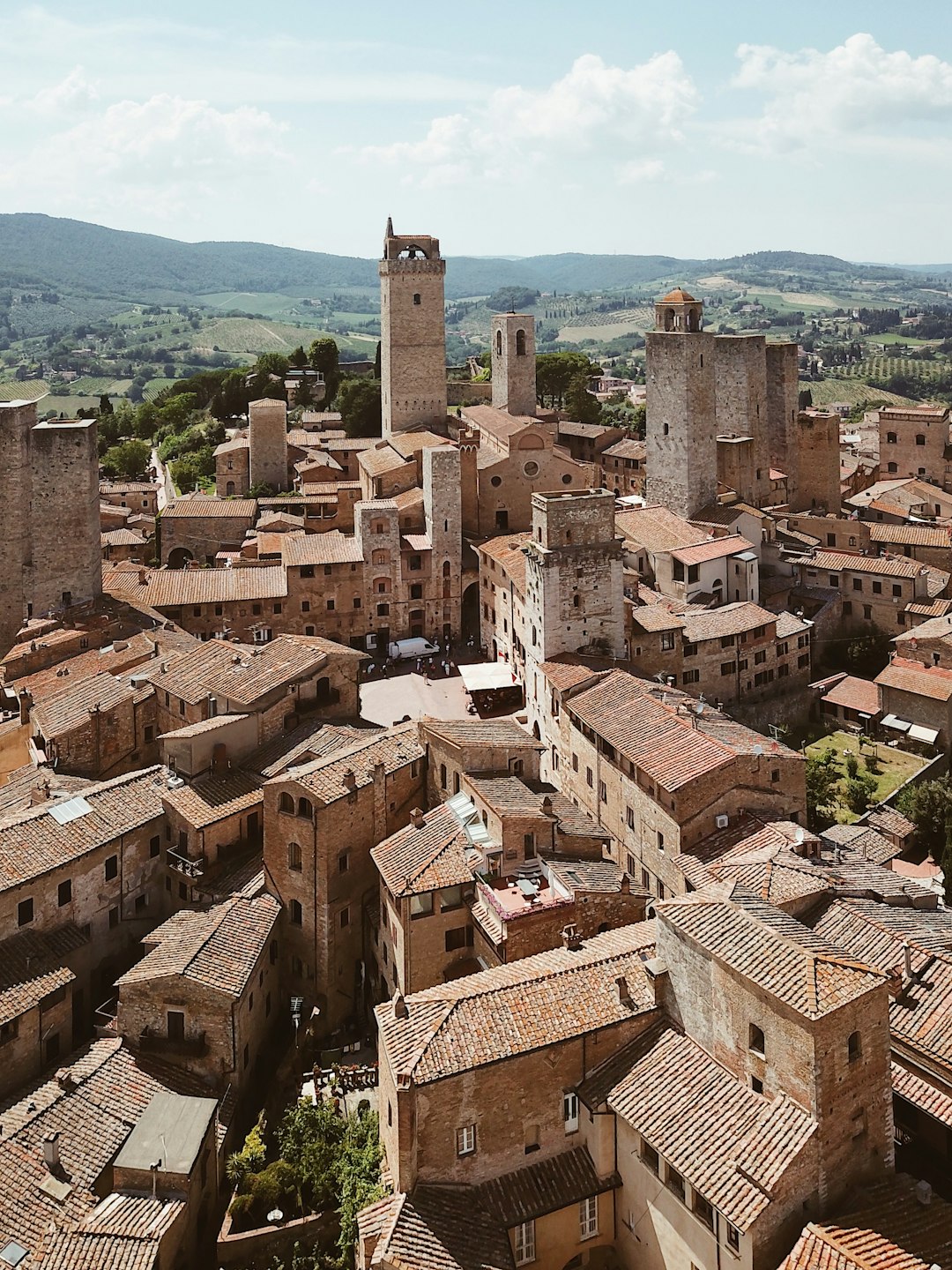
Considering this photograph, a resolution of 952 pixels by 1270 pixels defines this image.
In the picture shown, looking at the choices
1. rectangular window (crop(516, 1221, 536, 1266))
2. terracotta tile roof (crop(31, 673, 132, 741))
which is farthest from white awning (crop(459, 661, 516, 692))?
rectangular window (crop(516, 1221, 536, 1266))

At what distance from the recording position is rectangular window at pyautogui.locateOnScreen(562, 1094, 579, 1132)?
21984 millimetres

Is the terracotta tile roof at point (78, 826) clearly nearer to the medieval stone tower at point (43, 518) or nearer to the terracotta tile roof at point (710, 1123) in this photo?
the terracotta tile roof at point (710, 1123)

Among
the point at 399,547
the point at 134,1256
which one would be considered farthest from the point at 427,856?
the point at 399,547

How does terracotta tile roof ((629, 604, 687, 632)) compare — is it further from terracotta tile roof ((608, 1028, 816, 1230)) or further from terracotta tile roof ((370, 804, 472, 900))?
terracotta tile roof ((608, 1028, 816, 1230))

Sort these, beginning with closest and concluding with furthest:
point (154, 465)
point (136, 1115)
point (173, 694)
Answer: point (136, 1115)
point (173, 694)
point (154, 465)

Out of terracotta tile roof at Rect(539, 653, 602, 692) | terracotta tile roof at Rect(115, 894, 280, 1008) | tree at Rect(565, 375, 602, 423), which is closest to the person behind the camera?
terracotta tile roof at Rect(115, 894, 280, 1008)

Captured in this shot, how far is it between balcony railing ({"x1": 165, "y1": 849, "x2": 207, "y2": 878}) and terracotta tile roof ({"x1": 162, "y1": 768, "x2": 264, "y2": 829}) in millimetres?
958

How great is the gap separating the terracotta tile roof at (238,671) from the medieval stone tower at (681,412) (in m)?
22.7

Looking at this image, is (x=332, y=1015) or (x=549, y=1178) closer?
(x=549, y=1178)

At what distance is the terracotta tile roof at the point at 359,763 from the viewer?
2970 centimetres

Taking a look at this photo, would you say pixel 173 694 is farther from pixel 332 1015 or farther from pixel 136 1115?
pixel 136 1115

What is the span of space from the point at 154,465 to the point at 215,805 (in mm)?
59285

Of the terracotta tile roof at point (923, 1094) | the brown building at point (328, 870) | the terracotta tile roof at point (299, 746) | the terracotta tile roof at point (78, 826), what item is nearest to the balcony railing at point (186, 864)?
the terracotta tile roof at point (78, 826)

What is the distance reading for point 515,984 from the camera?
22781mm
